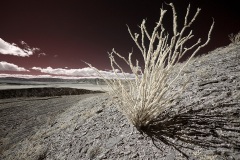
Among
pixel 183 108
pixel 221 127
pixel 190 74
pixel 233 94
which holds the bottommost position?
pixel 221 127

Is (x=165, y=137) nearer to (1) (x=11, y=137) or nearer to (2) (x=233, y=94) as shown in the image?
(2) (x=233, y=94)

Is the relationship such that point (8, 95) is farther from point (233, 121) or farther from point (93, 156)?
point (233, 121)

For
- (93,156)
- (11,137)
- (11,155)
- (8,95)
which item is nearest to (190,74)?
(93,156)

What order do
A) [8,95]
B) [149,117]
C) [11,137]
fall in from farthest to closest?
[8,95] → [11,137] → [149,117]

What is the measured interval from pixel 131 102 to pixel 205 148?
32.4 inches

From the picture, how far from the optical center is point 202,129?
1.75 metres

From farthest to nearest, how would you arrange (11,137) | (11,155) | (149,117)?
1. (11,137)
2. (11,155)
3. (149,117)

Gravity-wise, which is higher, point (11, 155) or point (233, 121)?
point (233, 121)

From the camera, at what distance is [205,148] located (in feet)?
5.02

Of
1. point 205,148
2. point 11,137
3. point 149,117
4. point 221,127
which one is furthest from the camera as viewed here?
point 11,137

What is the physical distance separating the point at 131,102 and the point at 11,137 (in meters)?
2.99

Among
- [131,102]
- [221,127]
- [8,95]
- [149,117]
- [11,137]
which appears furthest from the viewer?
[8,95]

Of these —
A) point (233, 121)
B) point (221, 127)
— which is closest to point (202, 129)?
point (221, 127)

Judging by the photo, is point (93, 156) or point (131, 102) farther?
point (131, 102)
